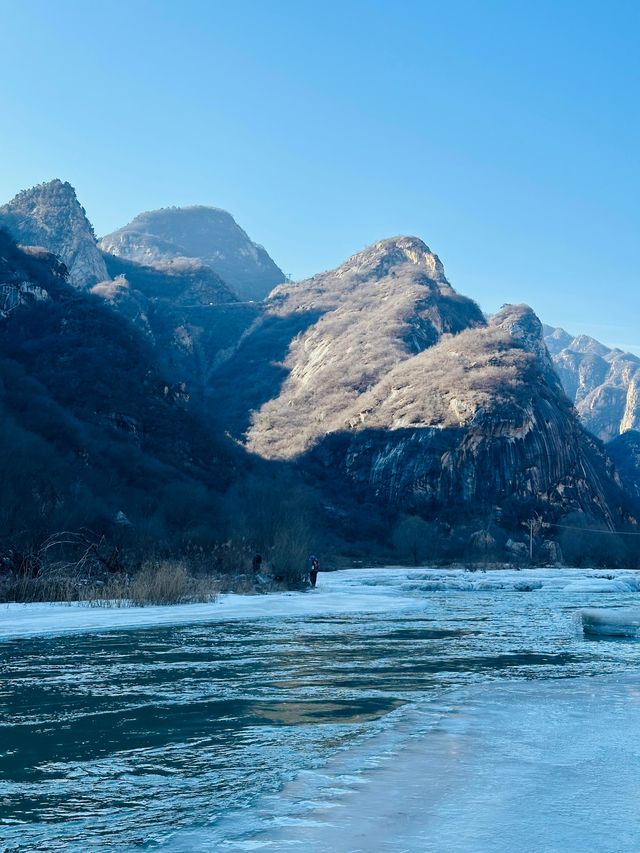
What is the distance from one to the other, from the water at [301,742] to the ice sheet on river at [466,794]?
2 cm

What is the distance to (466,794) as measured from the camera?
21.4ft

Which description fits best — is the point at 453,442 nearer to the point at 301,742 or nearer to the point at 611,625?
the point at 611,625

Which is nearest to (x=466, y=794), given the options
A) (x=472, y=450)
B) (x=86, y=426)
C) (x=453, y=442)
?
(x=86, y=426)

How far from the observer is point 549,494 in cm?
15088

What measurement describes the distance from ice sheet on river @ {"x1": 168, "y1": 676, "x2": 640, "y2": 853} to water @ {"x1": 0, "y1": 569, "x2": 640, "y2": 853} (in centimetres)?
2

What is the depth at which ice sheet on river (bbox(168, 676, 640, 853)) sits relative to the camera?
5391 millimetres

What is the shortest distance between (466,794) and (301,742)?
9.08 feet

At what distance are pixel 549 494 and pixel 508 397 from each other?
748 inches

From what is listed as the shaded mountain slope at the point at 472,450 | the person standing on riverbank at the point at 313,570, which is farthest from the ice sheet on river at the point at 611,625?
the shaded mountain slope at the point at 472,450

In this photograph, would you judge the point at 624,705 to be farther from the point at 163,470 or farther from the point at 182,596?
the point at 163,470

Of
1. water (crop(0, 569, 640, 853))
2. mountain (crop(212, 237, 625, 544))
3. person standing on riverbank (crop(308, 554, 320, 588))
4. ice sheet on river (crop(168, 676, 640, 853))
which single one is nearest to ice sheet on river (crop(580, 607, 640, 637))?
water (crop(0, 569, 640, 853))

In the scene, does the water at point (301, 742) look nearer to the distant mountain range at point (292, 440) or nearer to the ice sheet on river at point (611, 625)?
the ice sheet on river at point (611, 625)

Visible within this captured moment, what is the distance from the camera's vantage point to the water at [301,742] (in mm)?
5777

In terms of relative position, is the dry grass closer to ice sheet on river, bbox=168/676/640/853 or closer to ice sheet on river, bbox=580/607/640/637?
ice sheet on river, bbox=580/607/640/637
